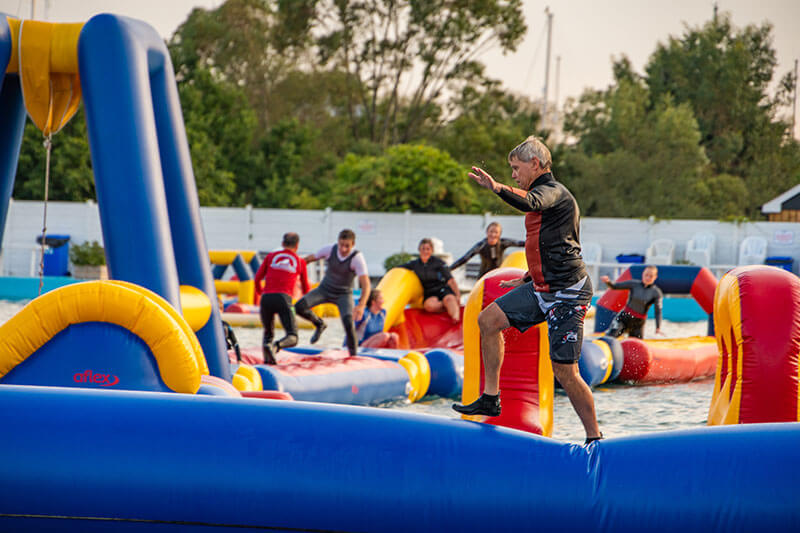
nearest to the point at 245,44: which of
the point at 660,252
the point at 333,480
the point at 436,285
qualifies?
the point at 660,252

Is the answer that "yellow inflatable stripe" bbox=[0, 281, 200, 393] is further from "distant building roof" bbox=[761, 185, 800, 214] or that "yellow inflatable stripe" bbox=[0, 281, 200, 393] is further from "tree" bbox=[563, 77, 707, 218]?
"tree" bbox=[563, 77, 707, 218]

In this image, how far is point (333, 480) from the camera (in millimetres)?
3014

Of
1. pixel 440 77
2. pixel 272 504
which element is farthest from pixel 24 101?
pixel 440 77

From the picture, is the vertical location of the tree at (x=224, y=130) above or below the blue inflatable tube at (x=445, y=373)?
above

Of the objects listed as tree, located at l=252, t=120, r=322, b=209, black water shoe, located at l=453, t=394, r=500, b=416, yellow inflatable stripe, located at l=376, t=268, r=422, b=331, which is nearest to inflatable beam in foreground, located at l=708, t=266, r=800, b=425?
black water shoe, located at l=453, t=394, r=500, b=416

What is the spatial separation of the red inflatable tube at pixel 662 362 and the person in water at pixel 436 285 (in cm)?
186

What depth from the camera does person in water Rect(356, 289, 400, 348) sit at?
8695 millimetres

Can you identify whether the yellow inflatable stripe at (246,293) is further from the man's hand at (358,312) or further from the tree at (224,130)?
the tree at (224,130)

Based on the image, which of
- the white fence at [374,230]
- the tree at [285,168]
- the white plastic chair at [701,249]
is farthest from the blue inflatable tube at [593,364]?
the tree at [285,168]

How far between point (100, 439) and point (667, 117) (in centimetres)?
2659

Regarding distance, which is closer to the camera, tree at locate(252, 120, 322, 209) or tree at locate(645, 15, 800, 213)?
tree at locate(252, 120, 322, 209)

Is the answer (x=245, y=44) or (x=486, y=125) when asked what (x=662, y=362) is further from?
(x=245, y=44)

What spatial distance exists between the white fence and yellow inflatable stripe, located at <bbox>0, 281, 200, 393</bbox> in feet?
50.2

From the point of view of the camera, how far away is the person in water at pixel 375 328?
8.70 meters
